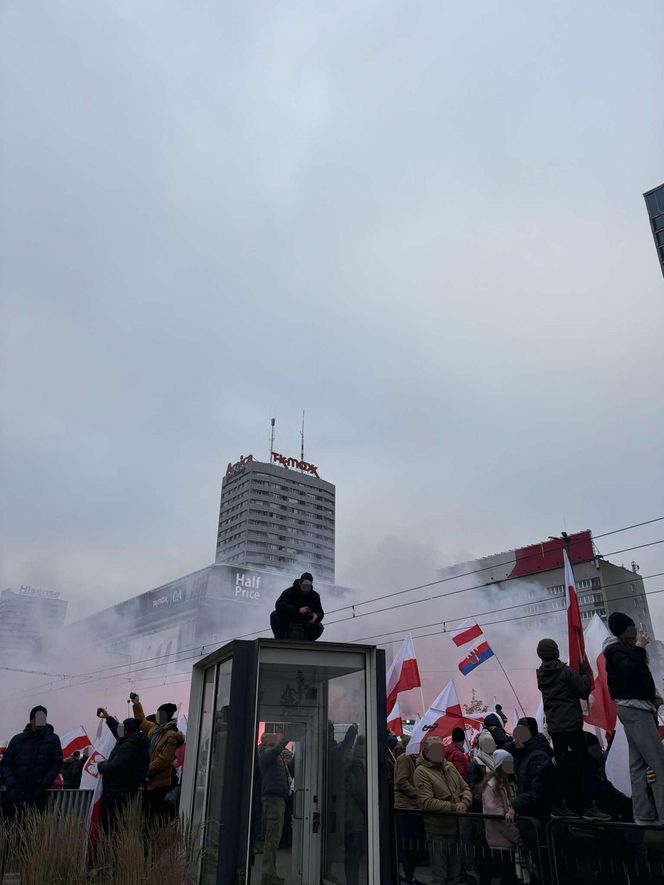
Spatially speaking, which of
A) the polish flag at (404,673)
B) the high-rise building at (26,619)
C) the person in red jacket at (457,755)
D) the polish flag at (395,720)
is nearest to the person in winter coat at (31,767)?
the person in red jacket at (457,755)

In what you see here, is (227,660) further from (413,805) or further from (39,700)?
(39,700)

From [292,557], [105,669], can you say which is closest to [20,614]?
[105,669]

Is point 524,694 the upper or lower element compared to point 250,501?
A: lower

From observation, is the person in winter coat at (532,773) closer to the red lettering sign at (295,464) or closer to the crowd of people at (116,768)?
the crowd of people at (116,768)

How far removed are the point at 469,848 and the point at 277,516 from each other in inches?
5774

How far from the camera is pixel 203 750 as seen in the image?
18.8ft

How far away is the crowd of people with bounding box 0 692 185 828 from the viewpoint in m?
6.12

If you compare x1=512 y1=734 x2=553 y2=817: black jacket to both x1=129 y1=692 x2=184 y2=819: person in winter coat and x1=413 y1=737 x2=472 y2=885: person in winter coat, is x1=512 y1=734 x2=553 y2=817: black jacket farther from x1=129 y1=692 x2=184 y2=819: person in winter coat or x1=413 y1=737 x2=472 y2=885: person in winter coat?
x1=129 y1=692 x2=184 y2=819: person in winter coat

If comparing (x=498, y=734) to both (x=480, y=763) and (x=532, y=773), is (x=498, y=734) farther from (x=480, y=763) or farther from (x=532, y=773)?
(x=532, y=773)

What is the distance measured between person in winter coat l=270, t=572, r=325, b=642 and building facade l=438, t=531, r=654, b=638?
182 ft

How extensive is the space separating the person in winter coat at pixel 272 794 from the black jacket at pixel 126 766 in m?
1.53

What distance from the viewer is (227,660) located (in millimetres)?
5406

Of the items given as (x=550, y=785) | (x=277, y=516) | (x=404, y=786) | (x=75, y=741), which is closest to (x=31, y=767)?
(x=404, y=786)

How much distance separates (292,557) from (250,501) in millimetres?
19906
